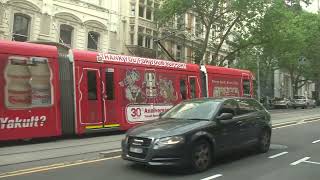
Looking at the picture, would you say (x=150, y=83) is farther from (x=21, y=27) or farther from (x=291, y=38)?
(x=291, y=38)

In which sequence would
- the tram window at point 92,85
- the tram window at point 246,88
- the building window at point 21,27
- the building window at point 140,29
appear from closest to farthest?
the tram window at point 92,85, the tram window at point 246,88, the building window at point 21,27, the building window at point 140,29

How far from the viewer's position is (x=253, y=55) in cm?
5675

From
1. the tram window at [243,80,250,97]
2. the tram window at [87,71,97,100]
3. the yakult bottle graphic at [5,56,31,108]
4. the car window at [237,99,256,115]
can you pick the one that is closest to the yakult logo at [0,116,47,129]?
the yakult bottle graphic at [5,56,31,108]

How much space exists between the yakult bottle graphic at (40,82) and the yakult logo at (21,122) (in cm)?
49

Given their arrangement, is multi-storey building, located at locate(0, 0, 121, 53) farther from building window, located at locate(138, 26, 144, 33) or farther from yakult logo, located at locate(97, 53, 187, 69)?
yakult logo, located at locate(97, 53, 187, 69)

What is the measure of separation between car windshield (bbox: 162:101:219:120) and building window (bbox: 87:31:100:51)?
1119 inches

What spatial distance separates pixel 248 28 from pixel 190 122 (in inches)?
1380

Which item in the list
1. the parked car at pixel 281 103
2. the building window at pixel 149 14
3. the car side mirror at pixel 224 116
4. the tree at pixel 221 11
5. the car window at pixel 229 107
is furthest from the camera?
the parked car at pixel 281 103

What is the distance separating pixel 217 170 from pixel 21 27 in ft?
85.7

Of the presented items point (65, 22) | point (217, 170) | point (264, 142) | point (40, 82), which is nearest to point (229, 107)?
Answer: point (217, 170)

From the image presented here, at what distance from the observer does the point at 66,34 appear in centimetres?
3750

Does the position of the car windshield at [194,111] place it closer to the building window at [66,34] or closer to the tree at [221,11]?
the building window at [66,34]

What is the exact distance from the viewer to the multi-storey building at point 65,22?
3300cm

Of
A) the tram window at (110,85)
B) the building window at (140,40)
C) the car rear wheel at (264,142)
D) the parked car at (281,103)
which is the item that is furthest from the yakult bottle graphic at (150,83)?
the parked car at (281,103)
